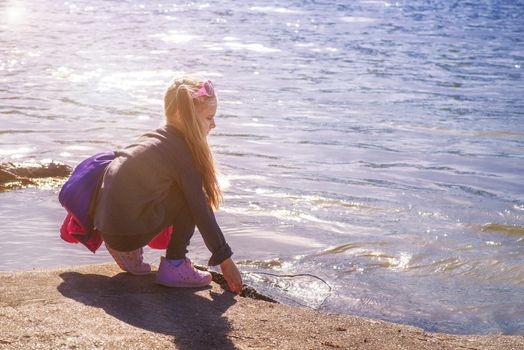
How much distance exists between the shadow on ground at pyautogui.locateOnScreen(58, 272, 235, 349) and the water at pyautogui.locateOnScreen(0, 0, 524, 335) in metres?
0.68

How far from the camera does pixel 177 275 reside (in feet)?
13.6

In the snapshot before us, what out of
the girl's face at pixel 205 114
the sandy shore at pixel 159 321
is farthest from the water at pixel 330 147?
the girl's face at pixel 205 114

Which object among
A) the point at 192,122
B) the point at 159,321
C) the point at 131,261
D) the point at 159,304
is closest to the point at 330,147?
the point at 131,261

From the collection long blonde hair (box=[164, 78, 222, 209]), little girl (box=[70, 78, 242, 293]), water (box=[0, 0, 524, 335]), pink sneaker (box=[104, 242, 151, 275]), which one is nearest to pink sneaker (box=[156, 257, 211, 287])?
little girl (box=[70, 78, 242, 293])

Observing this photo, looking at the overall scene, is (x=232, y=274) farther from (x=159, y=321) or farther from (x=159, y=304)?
(x=159, y=321)

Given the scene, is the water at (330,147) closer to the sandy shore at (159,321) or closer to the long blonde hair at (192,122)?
the sandy shore at (159,321)

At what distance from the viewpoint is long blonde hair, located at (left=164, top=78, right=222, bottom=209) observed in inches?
157

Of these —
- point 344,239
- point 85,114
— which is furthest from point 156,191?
point 85,114

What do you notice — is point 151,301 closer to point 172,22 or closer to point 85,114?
point 85,114

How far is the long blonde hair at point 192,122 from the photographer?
4000 millimetres

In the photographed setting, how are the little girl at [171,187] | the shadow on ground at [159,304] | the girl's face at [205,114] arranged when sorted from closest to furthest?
the shadow on ground at [159,304], the little girl at [171,187], the girl's face at [205,114]

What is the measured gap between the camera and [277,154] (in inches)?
321

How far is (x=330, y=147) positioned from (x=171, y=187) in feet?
15.6

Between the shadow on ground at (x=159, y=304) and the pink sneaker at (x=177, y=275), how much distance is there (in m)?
0.03
